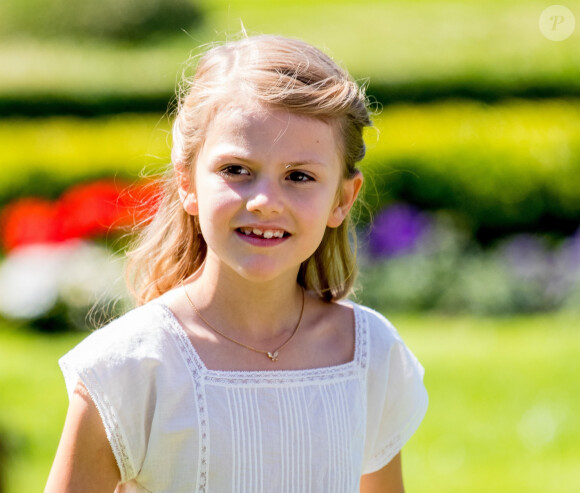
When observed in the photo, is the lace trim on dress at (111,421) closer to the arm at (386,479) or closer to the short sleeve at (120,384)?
the short sleeve at (120,384)

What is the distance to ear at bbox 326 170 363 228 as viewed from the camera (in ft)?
7.82

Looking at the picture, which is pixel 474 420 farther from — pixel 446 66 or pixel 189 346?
pixel 446 66

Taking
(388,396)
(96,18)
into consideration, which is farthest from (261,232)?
(96,18)

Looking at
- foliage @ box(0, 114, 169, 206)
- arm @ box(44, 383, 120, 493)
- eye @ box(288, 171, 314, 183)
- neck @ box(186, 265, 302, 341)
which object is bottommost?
arm @ box(44, 383, 120, 493)

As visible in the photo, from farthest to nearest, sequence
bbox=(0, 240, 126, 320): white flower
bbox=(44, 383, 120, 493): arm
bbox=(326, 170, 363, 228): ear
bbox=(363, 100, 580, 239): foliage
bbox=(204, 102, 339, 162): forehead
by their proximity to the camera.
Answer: bbox=(363, 100, 580, 239): foliage < bbox=(0, 240, 126, 320): white flower < bbox=(326, 170, 363, 228): ear < bbox=(204, 102, 339, 162): forehead < bbox=(44, 383, 120, 493): arm

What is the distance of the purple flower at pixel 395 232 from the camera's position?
7148 mm

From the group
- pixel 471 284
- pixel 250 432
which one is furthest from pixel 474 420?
pixel 250 432

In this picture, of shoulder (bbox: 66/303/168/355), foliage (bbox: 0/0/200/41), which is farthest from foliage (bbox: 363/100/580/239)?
foliage (bbox: 0/0/200/41)

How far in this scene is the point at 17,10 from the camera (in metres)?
15.7

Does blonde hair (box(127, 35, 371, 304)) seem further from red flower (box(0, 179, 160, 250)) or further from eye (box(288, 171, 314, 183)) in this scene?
red flower (box(0, 179, 160, 250))

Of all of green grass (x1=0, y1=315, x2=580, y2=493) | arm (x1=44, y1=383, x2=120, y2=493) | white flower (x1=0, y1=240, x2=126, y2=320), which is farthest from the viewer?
white flower (x1=0, y1=240, x2=126, y2=320)

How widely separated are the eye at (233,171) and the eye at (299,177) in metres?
0.10

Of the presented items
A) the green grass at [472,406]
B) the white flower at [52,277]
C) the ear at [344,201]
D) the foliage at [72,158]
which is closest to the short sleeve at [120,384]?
the ear at [344,201]

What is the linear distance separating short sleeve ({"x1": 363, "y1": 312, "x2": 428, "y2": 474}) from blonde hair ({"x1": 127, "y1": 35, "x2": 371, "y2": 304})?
17 centimetres
